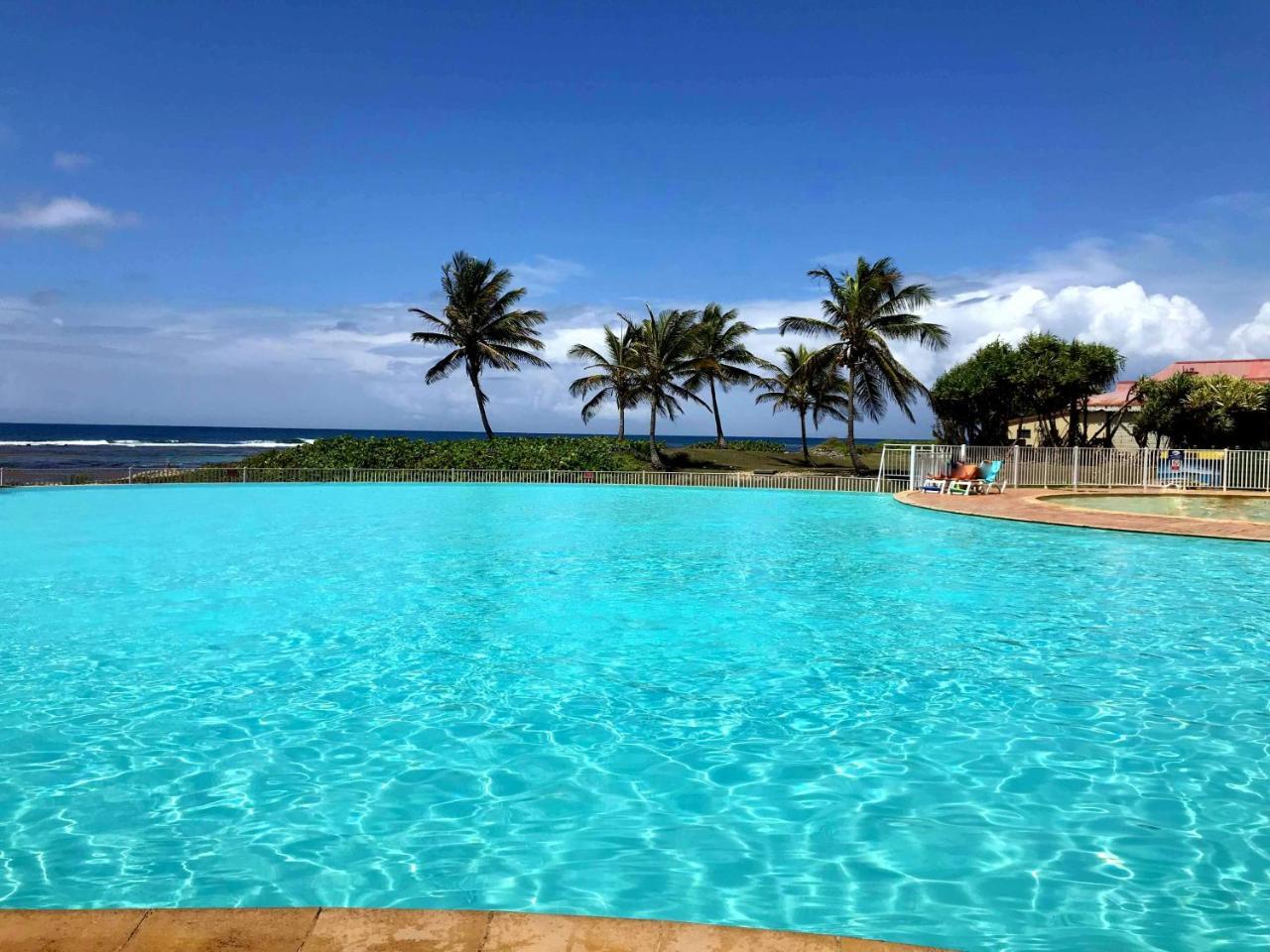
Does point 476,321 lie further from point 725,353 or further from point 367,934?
point 367,934

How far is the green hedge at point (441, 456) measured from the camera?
3372 cm

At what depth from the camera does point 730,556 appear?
1417cm

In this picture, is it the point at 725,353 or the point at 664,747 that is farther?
the point at 725,353

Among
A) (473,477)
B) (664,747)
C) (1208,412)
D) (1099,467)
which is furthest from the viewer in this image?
(1208,412)

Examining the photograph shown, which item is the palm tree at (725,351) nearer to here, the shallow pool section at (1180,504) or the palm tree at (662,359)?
the palm tree at (662,359)

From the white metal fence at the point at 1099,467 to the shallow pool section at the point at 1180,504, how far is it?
115cm

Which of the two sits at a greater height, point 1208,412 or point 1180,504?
point 1208,412

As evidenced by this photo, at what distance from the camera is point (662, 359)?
3694 centimetres

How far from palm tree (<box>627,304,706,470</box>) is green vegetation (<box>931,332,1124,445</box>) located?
14.0 m

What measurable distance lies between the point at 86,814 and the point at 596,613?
571 cm

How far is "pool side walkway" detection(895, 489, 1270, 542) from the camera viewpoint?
52.2 feet

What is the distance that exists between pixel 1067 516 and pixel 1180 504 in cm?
662

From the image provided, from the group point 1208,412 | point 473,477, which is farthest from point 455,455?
point 1208,412

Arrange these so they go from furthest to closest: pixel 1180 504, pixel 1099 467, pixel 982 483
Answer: pixel 1099 467
pixel 982 483
pixel 1180 504
